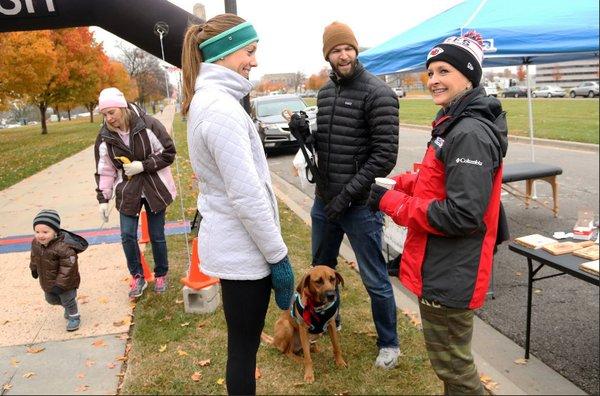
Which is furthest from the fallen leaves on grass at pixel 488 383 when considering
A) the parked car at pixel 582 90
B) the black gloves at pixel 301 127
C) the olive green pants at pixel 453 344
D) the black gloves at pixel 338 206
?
the parked car at pixel 582 90

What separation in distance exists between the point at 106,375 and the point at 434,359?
2139 mm

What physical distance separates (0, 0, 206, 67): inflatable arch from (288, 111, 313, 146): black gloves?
4.81ft

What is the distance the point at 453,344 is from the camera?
220 centimetres

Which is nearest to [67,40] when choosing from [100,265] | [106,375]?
[100,265]

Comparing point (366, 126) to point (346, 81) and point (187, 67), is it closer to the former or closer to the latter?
point (346, 81)

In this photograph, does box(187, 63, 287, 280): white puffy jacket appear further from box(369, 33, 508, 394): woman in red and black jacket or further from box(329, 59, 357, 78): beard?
box(329, 59, 357, 78): beard

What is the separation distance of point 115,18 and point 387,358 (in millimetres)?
3659

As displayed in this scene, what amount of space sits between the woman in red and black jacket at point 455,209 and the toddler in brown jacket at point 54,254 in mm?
2490

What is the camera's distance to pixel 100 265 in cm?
537

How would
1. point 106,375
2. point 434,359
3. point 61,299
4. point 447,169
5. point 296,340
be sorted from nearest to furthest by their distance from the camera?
1. point 447,169
2. point 434,359
3. point 106,375
4. point 296,340
5. point 61,299

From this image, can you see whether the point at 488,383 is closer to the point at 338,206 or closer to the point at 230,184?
the point at 338,206

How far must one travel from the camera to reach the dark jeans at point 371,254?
3.03 meters

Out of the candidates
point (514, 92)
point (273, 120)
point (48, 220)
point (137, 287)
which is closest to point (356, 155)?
point (48, 220)

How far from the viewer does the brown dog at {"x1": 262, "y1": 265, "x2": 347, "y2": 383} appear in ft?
10.0
